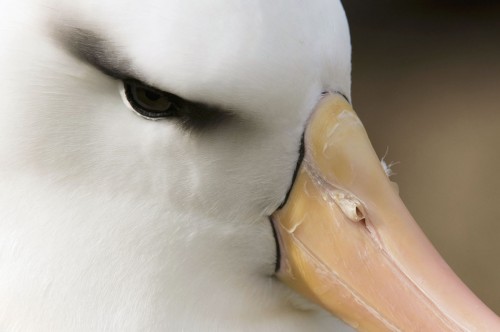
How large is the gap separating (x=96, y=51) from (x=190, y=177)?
28cm

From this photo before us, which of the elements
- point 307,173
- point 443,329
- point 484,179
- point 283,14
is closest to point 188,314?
point 307,173

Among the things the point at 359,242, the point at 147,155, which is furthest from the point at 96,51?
the point at 359,242

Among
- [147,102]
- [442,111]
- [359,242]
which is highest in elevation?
[147,102]

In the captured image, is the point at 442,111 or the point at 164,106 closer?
the point at 164,106

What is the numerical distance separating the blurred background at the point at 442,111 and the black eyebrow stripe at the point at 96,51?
2.62 metres

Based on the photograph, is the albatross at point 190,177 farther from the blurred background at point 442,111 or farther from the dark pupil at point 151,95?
the blurred background at point 442,111

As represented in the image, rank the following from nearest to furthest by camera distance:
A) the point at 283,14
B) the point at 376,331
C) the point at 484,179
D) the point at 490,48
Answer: the point at 283,14 → the point at 376,331 → the point at 484,179 → the point at 490,48

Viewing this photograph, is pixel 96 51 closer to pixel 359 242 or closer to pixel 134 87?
pixel 134 87

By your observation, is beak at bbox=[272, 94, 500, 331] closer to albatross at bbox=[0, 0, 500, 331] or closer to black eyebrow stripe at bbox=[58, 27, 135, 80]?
albatross at bbox=[0, 0, 500, 331]

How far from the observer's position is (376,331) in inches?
63.9

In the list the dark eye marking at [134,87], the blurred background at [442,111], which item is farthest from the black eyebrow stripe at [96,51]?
the blurred background at [442,111]

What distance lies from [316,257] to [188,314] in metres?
0.28

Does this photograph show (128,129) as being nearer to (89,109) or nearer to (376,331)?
(89,109)

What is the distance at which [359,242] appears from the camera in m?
1.60
